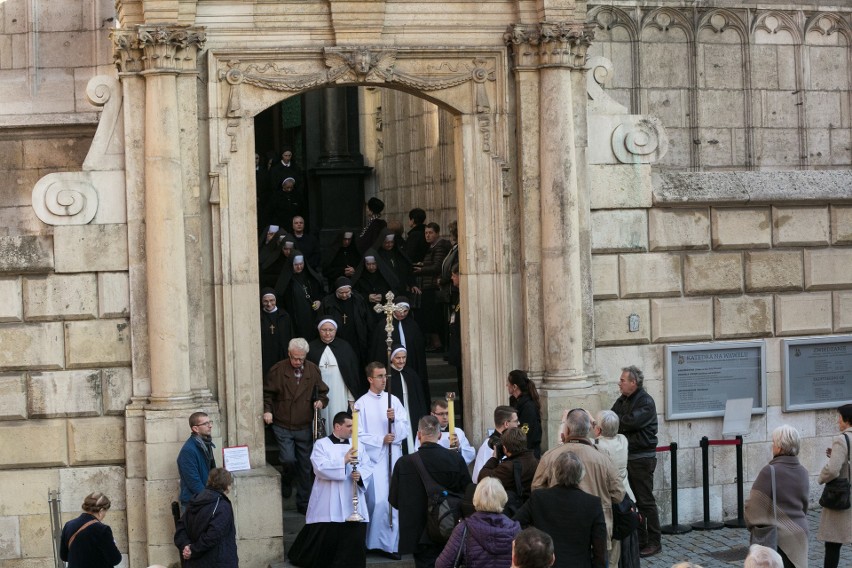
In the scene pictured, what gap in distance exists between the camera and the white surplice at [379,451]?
44.4ft

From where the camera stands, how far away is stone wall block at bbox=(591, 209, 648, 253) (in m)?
15.1

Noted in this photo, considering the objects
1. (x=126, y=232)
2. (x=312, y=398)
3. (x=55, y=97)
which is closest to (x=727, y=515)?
(x=312, y=398)

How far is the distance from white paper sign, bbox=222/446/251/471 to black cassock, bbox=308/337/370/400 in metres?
1.51

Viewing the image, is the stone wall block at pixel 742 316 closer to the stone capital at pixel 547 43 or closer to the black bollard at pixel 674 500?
the black bollard at pixel 674 500

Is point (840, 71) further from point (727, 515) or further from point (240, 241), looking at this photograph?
point (240, 241)

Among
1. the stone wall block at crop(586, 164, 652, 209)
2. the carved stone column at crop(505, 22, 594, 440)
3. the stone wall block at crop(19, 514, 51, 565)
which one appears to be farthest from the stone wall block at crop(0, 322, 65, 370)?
the stone wall block at crop(586, 164, 652, 209)

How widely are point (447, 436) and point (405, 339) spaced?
187cm

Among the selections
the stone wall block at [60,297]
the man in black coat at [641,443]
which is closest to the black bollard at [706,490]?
the man in black coat at [641,443]

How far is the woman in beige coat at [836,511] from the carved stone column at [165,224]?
5.68 metres

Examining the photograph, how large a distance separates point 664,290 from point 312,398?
3.87m

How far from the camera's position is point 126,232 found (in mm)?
13742

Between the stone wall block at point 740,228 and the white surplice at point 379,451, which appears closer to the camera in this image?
the white surplice at point 379,451

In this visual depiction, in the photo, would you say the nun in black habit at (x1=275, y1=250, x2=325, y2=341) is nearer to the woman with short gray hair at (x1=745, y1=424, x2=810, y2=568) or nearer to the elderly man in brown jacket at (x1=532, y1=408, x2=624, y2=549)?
the elderly man in brown jacket at (x1=532, y1=408, x2=624, y2=549)

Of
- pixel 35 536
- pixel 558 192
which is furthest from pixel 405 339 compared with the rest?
pixel 35 536
